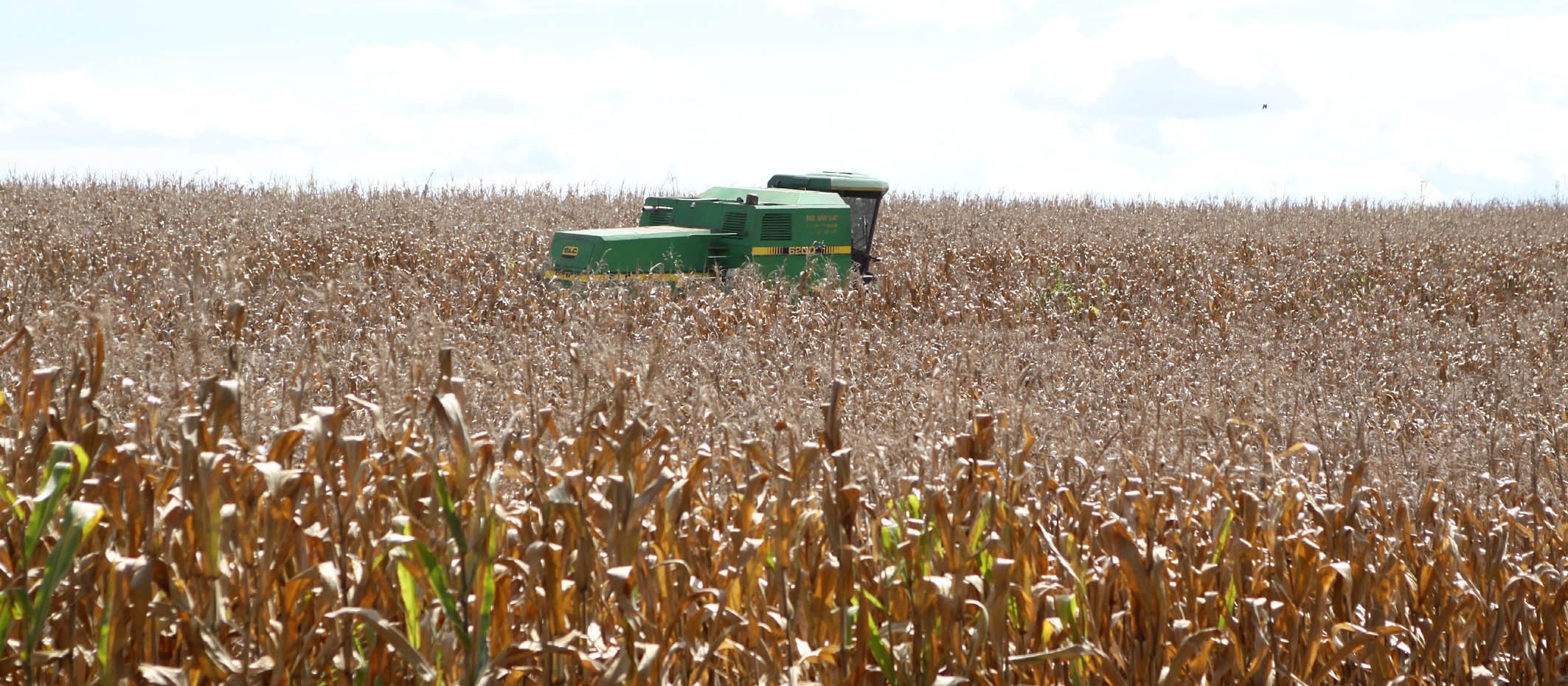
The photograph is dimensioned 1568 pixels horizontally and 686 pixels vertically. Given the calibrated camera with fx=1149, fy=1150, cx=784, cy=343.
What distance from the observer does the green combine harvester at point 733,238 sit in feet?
31.4

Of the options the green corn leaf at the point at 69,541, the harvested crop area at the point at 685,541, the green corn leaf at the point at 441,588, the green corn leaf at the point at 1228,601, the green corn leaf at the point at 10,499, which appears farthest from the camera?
the green corn leaf at the point at 1228,601

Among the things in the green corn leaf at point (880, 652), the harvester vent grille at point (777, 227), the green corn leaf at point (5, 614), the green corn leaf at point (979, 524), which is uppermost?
the harvester vent grille at point (777, 227)

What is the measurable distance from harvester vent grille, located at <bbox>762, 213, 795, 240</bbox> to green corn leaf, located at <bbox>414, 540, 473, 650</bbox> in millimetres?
8097

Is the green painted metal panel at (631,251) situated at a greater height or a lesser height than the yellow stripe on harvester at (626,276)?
greater

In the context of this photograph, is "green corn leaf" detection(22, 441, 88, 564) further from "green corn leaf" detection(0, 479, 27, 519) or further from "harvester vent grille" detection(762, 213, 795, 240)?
"harvester vent grille" detection(762, 213, 795, 240)

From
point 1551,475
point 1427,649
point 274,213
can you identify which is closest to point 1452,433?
point 1551,475

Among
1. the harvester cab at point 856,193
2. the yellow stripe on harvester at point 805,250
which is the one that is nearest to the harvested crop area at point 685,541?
the yellow stripe on harvester at point 805,250

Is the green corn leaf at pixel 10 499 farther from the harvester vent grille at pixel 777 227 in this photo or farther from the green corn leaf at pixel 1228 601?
the harvester vent grille at pixel 777 227

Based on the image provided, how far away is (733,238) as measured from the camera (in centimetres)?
1021

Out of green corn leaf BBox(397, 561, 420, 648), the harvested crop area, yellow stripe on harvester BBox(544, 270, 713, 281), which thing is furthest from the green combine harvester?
green corn leaf BBox(397, 561, 420, 648)

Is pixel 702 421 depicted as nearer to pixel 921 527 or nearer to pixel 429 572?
pixel 921 527

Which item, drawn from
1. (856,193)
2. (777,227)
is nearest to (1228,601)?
(777,227)

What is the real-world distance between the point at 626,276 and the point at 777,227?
1498 millimetres

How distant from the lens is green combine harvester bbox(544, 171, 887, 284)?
377 inches
